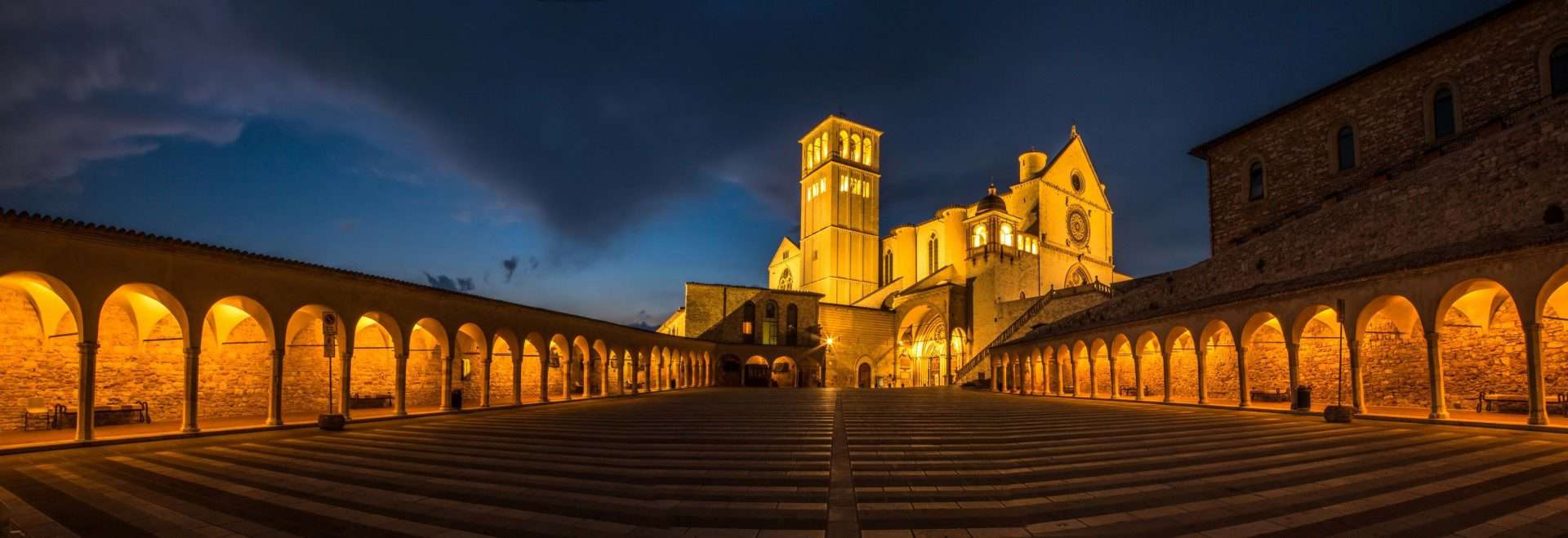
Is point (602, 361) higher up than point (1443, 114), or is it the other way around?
point (1443, 114)

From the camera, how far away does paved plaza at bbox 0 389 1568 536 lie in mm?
6379

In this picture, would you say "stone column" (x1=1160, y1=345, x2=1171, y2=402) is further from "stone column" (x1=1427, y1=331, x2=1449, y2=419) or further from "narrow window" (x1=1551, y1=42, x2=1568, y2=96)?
"narrow window" (x1=1551, y1=42, x2=1568, y2=96)

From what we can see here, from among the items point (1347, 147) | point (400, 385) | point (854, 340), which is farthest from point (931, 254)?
point (400, 385)

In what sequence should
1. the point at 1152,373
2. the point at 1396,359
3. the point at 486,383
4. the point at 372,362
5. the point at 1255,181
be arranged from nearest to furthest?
1. the point at 1396,359
2. the point at 372,362
3. the point at 486,383
4. the point at 1255,181
5. the point at 1152,373

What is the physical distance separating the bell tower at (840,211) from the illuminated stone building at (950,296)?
466 centimetres

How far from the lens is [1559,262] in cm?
1303

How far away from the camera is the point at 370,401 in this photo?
2197 centimetres

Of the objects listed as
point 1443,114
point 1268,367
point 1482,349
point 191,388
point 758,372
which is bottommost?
point 758,372

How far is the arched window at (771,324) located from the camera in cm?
5631

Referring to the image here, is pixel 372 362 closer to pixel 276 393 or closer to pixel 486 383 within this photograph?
pixel 486 383

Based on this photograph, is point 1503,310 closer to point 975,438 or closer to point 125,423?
point 975,438

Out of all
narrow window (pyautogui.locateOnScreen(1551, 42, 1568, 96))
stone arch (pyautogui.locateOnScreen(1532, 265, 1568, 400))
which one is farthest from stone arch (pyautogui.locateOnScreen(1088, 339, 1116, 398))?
narrow window (pyautogui.locateOnScreen(1551, 42, 1568, 96))

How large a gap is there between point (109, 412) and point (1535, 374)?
1124 inches

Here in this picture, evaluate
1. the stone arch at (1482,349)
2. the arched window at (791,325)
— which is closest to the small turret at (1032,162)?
the arched window at (791,325)
